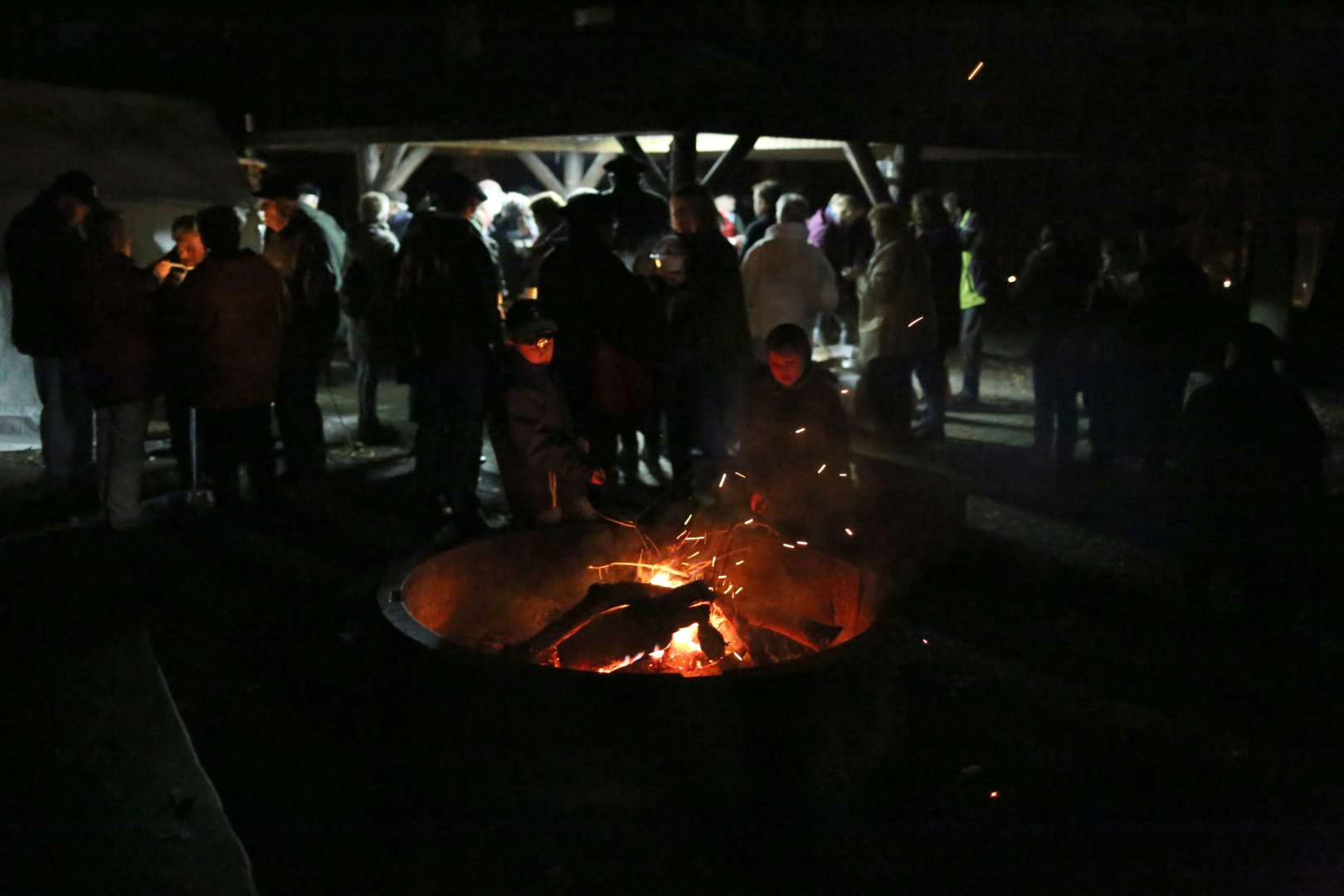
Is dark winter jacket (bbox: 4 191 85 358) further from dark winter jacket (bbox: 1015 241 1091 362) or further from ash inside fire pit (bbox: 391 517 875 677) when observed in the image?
dark winter jacket (bbox: 1015 241 1091 362)

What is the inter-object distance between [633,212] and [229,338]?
257 cm

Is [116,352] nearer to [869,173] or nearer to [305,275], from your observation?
[305,275]

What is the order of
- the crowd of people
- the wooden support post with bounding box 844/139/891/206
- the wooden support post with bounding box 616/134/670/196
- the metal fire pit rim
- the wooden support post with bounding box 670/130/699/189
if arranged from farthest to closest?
the wooden support post with bounding box 844/139/891/206
the wooden support post with bounding box 616/134/670/196
the wooden support post with bounding box 670/130/699/189
the crowd of people
the metal fire pit rim

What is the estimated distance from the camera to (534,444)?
500cm

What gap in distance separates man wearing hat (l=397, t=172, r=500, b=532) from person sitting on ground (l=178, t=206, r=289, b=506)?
2.33 ft

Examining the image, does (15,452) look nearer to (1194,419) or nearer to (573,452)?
(573,452)

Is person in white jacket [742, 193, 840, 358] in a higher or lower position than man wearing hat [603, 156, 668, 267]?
lower

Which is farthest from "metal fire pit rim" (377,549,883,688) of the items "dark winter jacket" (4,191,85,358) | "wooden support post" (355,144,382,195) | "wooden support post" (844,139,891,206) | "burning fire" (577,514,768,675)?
"wooden support post" (355,144,382,195)

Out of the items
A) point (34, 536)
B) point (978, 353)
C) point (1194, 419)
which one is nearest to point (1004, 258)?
point (978, 353)

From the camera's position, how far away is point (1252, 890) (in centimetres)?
366

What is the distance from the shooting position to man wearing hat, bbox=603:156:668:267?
7645 mm

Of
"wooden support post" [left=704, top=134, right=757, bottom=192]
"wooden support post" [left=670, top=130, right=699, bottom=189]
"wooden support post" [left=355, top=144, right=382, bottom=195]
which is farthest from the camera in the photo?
"wooden support post" [left=355, top=144, right=382, bottom=195]

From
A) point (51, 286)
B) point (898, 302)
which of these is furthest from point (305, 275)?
point (898, 302)

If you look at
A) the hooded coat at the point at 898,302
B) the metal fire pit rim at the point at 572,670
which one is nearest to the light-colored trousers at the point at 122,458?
the metal fire pit rim at the point at 572,670
